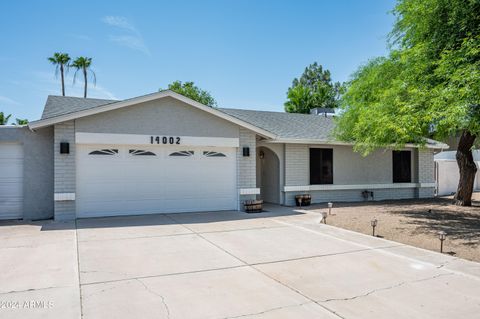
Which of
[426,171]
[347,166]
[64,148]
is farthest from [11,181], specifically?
[426,171]

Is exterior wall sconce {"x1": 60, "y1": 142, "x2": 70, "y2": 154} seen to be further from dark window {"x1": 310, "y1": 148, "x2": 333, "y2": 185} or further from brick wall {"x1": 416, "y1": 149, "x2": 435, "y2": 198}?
brick wall {"x1": 416, "y1": 149, "x2": 435, "y2": 198}

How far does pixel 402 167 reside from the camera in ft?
59.1

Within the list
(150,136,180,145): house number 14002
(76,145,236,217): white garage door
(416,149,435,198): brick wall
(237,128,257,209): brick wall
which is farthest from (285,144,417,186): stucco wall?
(150,136,180,145): house number 14002

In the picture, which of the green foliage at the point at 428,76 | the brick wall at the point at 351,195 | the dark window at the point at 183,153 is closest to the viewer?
the green foliage at the point at 428,76

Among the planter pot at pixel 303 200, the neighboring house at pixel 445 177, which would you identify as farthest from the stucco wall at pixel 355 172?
the neighboring house at pixel 445 177

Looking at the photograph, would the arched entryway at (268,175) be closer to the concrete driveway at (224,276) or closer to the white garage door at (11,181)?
the concrete driveway at (224,276)

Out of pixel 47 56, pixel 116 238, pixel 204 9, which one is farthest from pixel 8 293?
pixel 47 56

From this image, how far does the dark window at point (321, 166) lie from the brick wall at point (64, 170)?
9.72 m

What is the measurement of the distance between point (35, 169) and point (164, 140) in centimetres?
418

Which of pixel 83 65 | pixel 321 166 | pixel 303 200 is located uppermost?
pixel 83 65

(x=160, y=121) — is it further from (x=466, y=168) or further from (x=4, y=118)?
(x=4, y=118)

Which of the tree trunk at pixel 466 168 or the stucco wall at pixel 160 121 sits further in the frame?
the tree trunk at pixel 466 168

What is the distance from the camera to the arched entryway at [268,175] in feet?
50.6

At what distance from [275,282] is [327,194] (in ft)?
36.6
